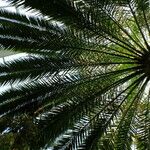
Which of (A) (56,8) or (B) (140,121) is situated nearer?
(A) (56,8)

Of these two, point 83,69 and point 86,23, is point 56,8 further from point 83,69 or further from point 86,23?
point 83,69

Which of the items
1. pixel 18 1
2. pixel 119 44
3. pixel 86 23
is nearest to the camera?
pixel 18 1

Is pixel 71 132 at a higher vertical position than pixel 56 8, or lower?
lower

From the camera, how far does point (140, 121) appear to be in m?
8.34

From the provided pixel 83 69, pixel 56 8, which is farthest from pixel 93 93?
pixel 56 8

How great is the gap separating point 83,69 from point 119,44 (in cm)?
79

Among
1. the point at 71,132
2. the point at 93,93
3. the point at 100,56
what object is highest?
the point at 100,56

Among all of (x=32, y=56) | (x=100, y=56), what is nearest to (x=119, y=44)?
(x=100, y=56)

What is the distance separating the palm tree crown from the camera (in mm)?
7953

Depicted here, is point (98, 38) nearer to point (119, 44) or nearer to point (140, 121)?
point (119, 44)

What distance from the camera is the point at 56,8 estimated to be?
7531 mm

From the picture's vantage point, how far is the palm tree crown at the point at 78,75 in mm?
7953

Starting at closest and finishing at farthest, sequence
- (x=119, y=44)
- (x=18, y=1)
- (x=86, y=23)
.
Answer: (x=18, y=1) → (x=86, y=23) → (x=119, y=44)

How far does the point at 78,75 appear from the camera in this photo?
8562 millimetres
